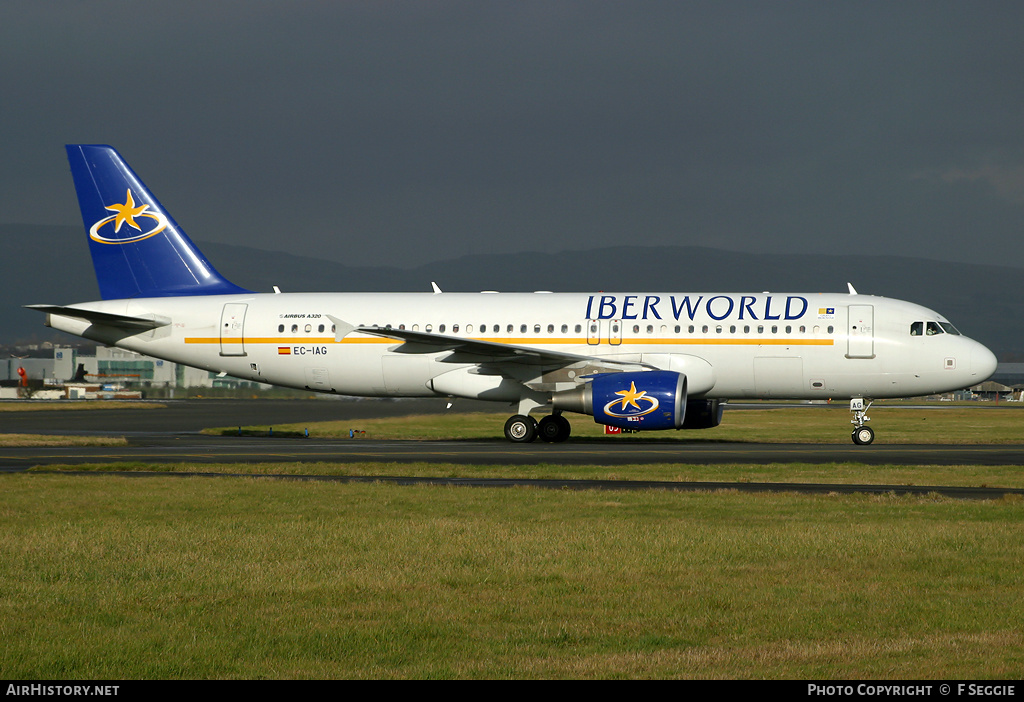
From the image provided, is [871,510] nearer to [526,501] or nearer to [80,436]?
[526,501]

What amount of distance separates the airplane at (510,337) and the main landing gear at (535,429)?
0.04 meters

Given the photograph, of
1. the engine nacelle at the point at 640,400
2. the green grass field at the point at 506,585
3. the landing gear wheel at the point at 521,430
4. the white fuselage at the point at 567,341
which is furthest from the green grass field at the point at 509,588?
the landing gear wheel at the point at 521,430

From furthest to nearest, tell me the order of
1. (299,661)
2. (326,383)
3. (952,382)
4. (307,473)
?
(326,383) → (952,382) → (307,473) → (299,661)

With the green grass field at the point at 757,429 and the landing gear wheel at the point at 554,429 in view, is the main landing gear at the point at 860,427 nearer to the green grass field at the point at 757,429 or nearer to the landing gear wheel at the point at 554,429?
the green grass field at the point at 757,429

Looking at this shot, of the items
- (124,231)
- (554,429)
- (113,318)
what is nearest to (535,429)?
(554,429)

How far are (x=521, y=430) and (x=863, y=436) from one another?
9571mm

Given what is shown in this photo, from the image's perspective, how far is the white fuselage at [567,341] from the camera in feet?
97.9

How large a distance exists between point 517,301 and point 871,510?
17759mm

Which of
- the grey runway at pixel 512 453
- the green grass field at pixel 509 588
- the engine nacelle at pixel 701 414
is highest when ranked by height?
the engine nacelle at pixel 701 414

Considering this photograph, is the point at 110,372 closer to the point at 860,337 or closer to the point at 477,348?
the point at 477,348

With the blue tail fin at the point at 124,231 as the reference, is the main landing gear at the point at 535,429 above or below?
below

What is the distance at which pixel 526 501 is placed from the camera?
15.8 metres

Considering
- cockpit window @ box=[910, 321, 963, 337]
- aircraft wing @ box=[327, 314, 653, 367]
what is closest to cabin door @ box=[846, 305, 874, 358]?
cockpit window @ box=[910, 321, 963, 337]
